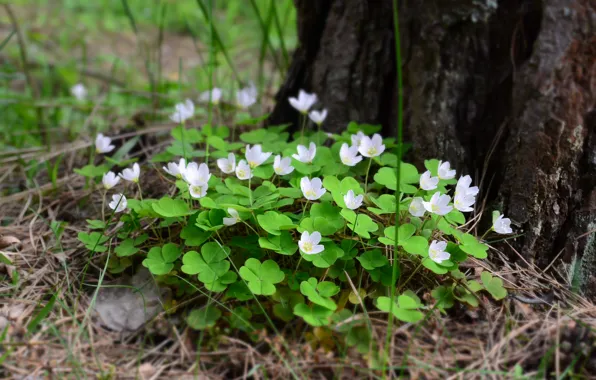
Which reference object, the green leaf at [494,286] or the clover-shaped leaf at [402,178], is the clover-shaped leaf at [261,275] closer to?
the clover-shaped leaf at [402,178]

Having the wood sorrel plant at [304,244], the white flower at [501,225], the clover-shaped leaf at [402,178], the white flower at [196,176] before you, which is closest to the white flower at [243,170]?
the wood sorrel plant at [304,244]

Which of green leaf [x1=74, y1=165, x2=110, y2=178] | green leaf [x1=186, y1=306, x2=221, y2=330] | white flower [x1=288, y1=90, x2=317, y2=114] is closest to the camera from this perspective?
green leaf [x1=186, y1=306, x2=221, y2=330]

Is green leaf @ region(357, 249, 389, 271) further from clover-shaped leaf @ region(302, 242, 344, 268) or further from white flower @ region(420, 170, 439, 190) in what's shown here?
white flower @ region(420, 170, 439, 190)

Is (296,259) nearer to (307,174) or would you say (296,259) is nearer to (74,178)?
(307,174)

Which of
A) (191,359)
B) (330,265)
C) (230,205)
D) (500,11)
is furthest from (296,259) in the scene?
(500,11)

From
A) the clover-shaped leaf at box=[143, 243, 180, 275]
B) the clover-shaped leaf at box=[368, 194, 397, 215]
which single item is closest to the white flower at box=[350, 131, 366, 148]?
the clover-shaped leaf at box=[368, 194, 397, 215]

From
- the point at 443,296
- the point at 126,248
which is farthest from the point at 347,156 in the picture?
the point at 126,248
